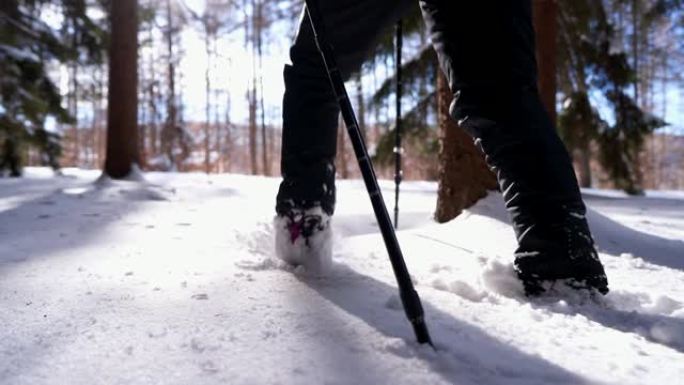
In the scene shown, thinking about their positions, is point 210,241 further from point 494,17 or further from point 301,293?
point 494,17

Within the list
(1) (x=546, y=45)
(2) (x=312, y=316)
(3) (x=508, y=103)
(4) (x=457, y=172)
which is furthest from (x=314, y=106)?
(1) (x=546, y=45)

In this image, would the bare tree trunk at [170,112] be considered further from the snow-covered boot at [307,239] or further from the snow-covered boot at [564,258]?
the snow-covered boot at [564,258]

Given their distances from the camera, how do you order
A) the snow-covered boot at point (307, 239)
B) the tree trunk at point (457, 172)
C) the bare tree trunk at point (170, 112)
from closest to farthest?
1. the snow-covered boot at point (307, 239)
2. the tree trunk at point (457, 172)
3. the bare tree trunk at point (170, 112)

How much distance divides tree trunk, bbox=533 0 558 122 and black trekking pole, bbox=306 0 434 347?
97.9 inches

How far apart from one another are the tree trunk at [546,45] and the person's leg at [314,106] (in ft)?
7.19

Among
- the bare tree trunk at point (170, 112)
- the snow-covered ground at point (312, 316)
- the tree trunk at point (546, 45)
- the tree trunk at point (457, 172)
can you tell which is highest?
the bare tree trunk at point (170, 112)

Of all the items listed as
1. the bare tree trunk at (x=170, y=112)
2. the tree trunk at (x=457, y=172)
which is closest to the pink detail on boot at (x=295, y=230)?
the tree trunk at (x=457, y=172)

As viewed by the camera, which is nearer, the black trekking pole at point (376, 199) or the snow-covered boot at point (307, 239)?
the black trekking pole at point (376, 199)

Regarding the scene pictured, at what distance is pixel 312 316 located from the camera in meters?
0.89

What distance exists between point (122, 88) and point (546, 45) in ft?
14.5

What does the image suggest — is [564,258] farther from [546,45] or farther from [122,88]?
[122,88]

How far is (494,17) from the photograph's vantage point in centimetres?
104

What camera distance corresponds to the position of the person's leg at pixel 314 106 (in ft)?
4.19

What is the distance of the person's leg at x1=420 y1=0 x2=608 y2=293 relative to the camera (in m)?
1.00
